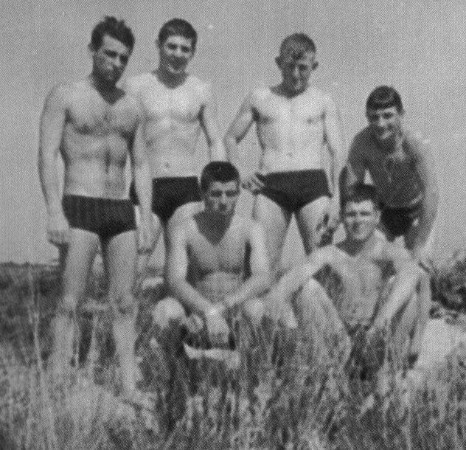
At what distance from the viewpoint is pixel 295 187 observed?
688 cm

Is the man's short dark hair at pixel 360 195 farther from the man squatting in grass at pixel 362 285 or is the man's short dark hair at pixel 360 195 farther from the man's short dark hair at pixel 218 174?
the man's short dark hair at pixel 218 174

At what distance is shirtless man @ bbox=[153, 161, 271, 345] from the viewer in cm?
547

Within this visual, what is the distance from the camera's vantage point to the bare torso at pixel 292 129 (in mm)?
7000

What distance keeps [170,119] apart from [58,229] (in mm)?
1730

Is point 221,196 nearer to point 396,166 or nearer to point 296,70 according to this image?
point 296,70

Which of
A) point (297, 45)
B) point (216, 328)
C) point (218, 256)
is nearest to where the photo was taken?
point (216, 328)

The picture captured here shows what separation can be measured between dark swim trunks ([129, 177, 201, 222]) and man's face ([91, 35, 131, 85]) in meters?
1.24

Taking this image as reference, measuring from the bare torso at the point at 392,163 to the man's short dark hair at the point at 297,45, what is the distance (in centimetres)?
87

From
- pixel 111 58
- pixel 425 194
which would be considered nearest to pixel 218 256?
pixel 111 58

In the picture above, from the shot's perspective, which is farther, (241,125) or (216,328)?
(241,125)

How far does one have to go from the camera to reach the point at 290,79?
6.97m

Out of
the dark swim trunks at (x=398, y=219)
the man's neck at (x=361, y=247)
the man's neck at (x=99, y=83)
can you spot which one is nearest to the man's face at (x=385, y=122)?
the dark swim trunks at (x=398, y=219)

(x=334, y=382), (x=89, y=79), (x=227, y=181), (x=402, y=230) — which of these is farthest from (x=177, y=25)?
(x=334, y=382)

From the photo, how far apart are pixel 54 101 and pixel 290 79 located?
2180mm
